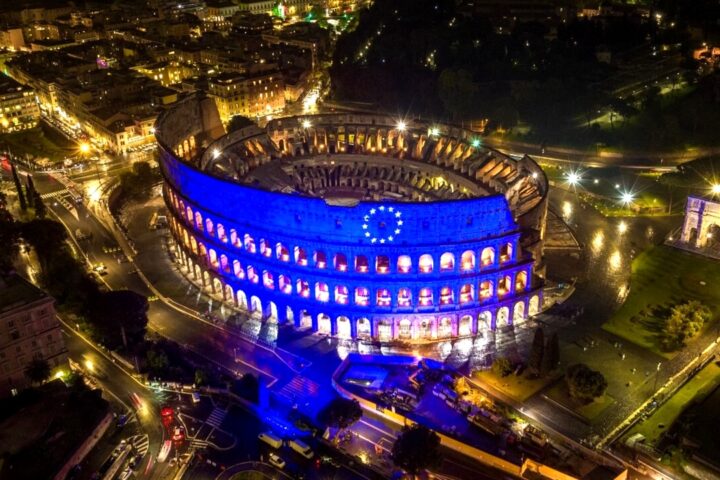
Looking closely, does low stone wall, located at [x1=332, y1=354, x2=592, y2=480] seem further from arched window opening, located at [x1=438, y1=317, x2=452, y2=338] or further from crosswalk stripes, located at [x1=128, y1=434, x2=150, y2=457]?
crosswalk stripes, located at [x1=128, y1=434, x2=150, y2=457]

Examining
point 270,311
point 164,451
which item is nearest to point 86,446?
point 164,451

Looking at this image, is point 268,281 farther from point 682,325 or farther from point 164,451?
point 682,325

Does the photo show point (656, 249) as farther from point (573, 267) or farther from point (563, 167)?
point (563, 167)

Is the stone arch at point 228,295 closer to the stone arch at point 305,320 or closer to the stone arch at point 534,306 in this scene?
the stone arch at point 305,320

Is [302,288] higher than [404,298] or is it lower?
lower

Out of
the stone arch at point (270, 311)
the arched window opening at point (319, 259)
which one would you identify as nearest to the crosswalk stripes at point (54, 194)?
the stone arch at point (270, 311)

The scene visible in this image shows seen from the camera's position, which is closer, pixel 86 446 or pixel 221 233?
pixel 86 446

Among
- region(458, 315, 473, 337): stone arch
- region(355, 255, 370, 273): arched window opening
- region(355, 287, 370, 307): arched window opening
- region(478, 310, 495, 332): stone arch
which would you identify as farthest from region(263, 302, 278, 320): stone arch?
region(478, 310, 495, 332): stone arch
